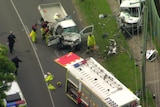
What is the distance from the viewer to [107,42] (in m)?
34.8

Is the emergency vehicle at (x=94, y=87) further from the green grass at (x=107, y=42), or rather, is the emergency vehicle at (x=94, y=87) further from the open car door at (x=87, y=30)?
the open car door at (x=87, y=30)

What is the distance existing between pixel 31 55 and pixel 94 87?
7.55 meters

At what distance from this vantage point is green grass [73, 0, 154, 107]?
31.4m

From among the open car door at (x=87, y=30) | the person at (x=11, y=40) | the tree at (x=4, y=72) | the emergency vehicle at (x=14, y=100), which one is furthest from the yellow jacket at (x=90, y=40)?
the tree at (x=4, y=72)

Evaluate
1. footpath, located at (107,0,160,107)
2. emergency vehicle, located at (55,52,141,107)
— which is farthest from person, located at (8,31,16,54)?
footpath, located at (107,0,160,107)

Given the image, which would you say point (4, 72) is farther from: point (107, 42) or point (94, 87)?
point (107, 42)

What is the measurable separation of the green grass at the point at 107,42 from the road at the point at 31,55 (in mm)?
1110

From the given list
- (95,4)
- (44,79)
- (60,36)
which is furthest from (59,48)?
(95,4)

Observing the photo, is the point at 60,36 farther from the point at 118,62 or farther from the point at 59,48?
the point at 118,62

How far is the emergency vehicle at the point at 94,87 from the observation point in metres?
26.8

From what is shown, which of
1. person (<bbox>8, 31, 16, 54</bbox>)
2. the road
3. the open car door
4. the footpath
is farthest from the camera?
the open car door

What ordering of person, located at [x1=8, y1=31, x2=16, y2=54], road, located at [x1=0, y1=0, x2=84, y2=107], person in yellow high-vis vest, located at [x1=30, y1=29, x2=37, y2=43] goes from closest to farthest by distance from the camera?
road, located at [x1=0, y1=0, x2=84, y2=107], person, located at [x1=8, y1=31, x2=16, y2=54], person in yellow high-vis vest, located at [x1=30, y1=29, x2=37, y2=43]

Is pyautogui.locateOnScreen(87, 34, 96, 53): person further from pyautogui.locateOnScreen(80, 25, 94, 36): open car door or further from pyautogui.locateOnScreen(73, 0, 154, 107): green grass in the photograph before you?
pyautogui.locateOnScreen(73, 0, 154, 107): green grass

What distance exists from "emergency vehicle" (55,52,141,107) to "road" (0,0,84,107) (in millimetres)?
1219
